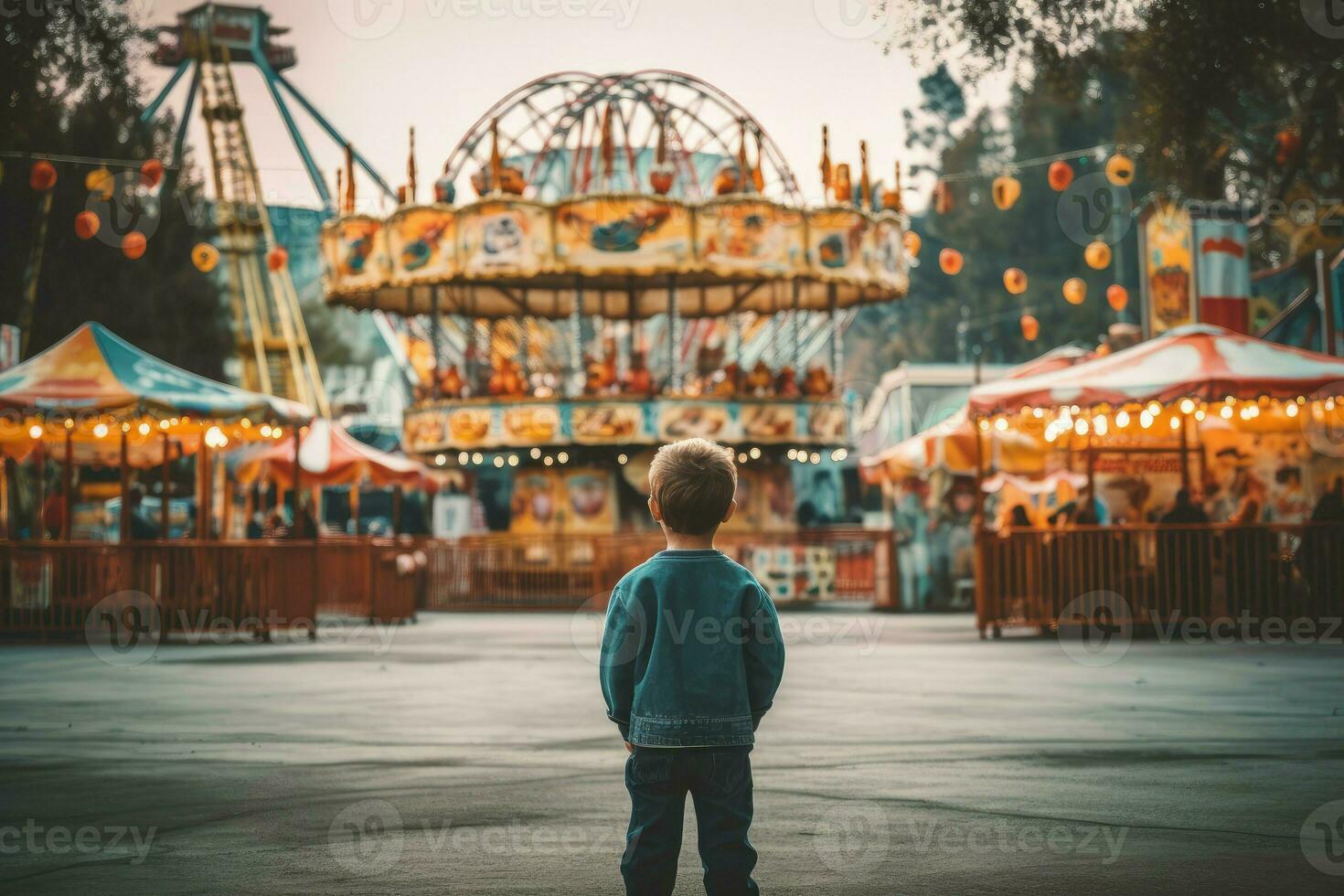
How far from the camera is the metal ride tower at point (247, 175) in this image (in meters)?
49.6

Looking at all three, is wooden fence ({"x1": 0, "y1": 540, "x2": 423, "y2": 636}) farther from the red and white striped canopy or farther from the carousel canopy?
the red and white striped canopy

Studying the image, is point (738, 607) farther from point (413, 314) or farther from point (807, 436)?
point (413, 314)

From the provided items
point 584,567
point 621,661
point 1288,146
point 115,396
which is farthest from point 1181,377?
point 621,661

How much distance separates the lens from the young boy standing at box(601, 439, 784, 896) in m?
4.58

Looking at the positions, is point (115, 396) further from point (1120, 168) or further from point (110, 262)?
point (110, 262)

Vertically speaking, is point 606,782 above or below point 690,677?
below

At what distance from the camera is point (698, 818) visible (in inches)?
183

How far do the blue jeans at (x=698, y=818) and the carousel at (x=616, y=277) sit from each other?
26.1 meters

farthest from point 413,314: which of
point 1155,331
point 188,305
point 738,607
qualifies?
point 738,607

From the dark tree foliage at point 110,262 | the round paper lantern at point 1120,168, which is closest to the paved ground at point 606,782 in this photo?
the round paper lantern at point 1120,168

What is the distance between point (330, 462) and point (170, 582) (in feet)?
25.1

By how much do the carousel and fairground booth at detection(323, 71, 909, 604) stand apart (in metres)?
0.04

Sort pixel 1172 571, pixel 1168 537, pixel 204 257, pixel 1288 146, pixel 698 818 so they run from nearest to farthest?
pixel 698 818
pixel 1288 146
pixel 1168 537
pixel 1172 571
pixel 204 257

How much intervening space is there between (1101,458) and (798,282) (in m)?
12.8
